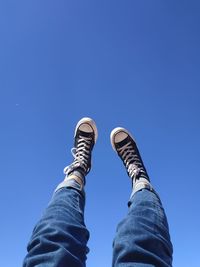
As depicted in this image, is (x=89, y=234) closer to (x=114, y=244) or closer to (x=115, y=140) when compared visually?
(x=114, y=244)

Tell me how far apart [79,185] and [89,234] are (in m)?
0.32

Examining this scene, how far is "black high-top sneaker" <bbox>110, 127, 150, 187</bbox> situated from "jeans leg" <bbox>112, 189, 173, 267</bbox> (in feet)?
1.81

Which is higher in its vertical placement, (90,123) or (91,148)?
(90,123)

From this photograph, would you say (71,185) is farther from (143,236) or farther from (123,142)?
(123,142)

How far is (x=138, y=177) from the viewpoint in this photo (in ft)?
5.89

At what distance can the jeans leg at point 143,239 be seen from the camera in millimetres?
982

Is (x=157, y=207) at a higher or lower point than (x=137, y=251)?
higher

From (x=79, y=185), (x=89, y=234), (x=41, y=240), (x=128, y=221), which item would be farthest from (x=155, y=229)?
(x=79, y=185)

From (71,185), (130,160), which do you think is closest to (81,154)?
(130,160)

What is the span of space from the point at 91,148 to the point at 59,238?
1287mm

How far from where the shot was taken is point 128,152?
2.34 metres

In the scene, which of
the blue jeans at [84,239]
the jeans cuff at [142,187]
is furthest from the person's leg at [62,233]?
the jeans cuff at [142,187]

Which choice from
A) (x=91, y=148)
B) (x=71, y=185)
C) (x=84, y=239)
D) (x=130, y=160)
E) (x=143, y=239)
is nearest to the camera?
(x=143, y=239)

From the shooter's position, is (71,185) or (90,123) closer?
(71,185)
